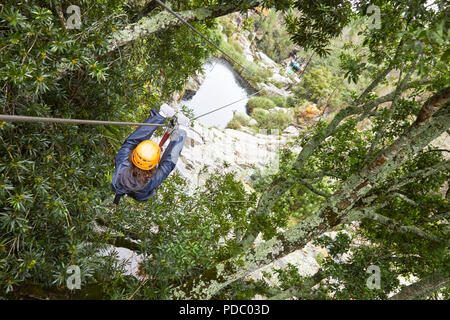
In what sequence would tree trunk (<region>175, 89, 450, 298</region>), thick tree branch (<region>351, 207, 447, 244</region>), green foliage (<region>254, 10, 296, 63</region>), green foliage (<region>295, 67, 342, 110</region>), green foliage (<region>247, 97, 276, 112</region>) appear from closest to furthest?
1. tree trunk (<region>175, 89, 450, 298</region>)
2. thick tree branch (<region>351, 207, 447, 244</region>)
3. green foliage (<region>295, 67, 342, 110</region>)
4. green foliage (<region>247, 97, 276, 112</region>)
5. green foliage (<region>254, 10, 296, 63</region>)

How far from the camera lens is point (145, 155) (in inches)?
109

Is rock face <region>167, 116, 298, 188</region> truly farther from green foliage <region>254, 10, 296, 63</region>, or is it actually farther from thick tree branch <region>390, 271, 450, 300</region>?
green foliage <region>254, 10, 296, 63</region>

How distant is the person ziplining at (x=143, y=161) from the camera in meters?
2.80

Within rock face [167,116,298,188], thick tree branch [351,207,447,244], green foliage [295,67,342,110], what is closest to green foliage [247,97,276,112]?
green foliage [295,67,342,110]

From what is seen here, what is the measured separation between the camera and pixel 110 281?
2.86 metres

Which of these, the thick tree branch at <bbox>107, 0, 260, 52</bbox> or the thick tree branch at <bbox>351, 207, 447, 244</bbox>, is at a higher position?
the thick tree branch at <bbox>107, 0, 260, 52</bbox>

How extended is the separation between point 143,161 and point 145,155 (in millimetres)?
70

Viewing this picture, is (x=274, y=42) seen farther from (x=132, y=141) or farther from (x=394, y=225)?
(x=132, y=141)

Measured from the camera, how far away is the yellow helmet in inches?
109

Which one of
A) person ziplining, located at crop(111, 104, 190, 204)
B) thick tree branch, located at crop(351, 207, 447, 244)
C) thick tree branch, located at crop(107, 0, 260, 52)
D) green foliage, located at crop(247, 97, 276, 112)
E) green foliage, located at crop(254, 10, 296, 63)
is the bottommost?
thick tree branch, located at crop(351, 207, 447, 244)

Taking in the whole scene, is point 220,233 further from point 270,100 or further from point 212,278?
point 270,100

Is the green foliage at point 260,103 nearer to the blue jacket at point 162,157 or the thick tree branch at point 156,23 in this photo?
the thick tree branch at point 156,23

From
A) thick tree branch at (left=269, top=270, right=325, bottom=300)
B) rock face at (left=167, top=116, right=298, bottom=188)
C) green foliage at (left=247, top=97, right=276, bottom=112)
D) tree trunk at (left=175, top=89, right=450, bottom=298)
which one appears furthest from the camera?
green foliage at (left=247, top=97, right=276, bottom=112)
